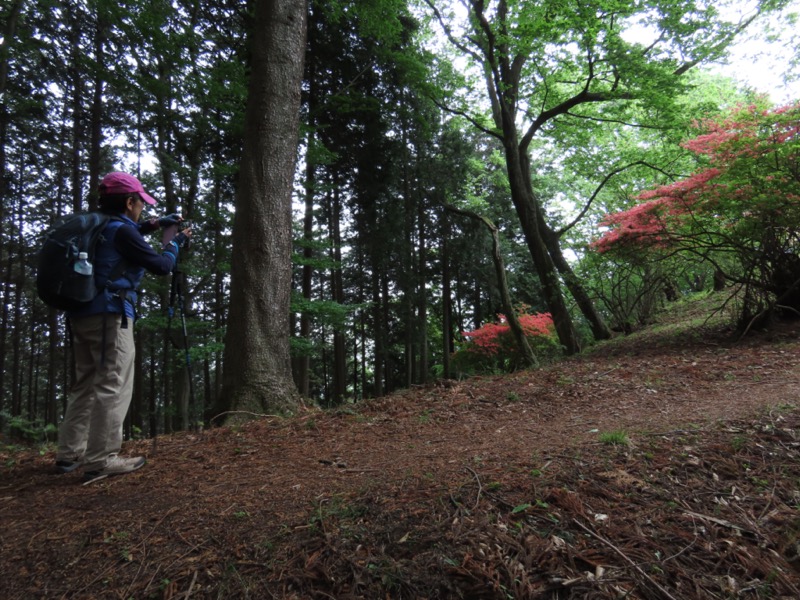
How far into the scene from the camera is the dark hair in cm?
283

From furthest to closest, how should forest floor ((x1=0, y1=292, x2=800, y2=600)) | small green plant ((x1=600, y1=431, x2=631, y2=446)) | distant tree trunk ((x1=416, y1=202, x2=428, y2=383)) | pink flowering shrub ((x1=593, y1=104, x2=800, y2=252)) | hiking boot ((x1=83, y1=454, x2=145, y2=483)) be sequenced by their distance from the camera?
distant tree trunk ((x1=416, y1=202, x2=428, y2=383)) < pink flowering shrub ((x1=593, y1=104, x2=800, y2=252)) < hiking boot ((x1=83, y1=454, x2=145, y2=483)) < small green plant ((x1=600, y1=431, x2=631, y2=446)) < forest floor ((x1=0, y1=292, x2=800, y2=600))

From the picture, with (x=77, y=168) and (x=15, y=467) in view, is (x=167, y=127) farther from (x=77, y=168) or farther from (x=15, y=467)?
(x=15, y=467)

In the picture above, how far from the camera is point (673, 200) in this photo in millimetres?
6852

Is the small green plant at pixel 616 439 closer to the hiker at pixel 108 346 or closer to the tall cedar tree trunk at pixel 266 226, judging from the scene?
the tall cedar tree trunk at pixel 266 226

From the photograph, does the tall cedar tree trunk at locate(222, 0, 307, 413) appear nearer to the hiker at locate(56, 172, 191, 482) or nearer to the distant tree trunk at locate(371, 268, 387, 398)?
the hiker at locate(56, 172, 191, 482)

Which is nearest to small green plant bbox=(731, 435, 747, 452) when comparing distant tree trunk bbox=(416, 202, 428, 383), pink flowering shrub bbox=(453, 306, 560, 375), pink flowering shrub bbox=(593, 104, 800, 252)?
pink flowering shrub bbox=(593, 104, 800, 252)

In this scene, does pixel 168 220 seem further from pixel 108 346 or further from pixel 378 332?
pixel 378 332

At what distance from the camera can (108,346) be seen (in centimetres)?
266

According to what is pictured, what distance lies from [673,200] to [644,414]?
4.99m

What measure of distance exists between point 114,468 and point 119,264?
127 cm

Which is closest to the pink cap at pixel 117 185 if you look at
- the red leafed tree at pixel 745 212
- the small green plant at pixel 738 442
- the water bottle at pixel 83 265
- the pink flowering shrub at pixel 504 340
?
the water bottle at pixel 83 265

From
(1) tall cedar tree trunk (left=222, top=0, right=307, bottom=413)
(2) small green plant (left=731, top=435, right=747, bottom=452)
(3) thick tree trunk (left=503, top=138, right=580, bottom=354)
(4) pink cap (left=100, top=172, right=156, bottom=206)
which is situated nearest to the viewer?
(2) small green plant (left=731, top=435, right=747, bottom=452)

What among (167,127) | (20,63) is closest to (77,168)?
(20,63)

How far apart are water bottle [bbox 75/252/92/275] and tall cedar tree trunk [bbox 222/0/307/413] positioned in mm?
1504
